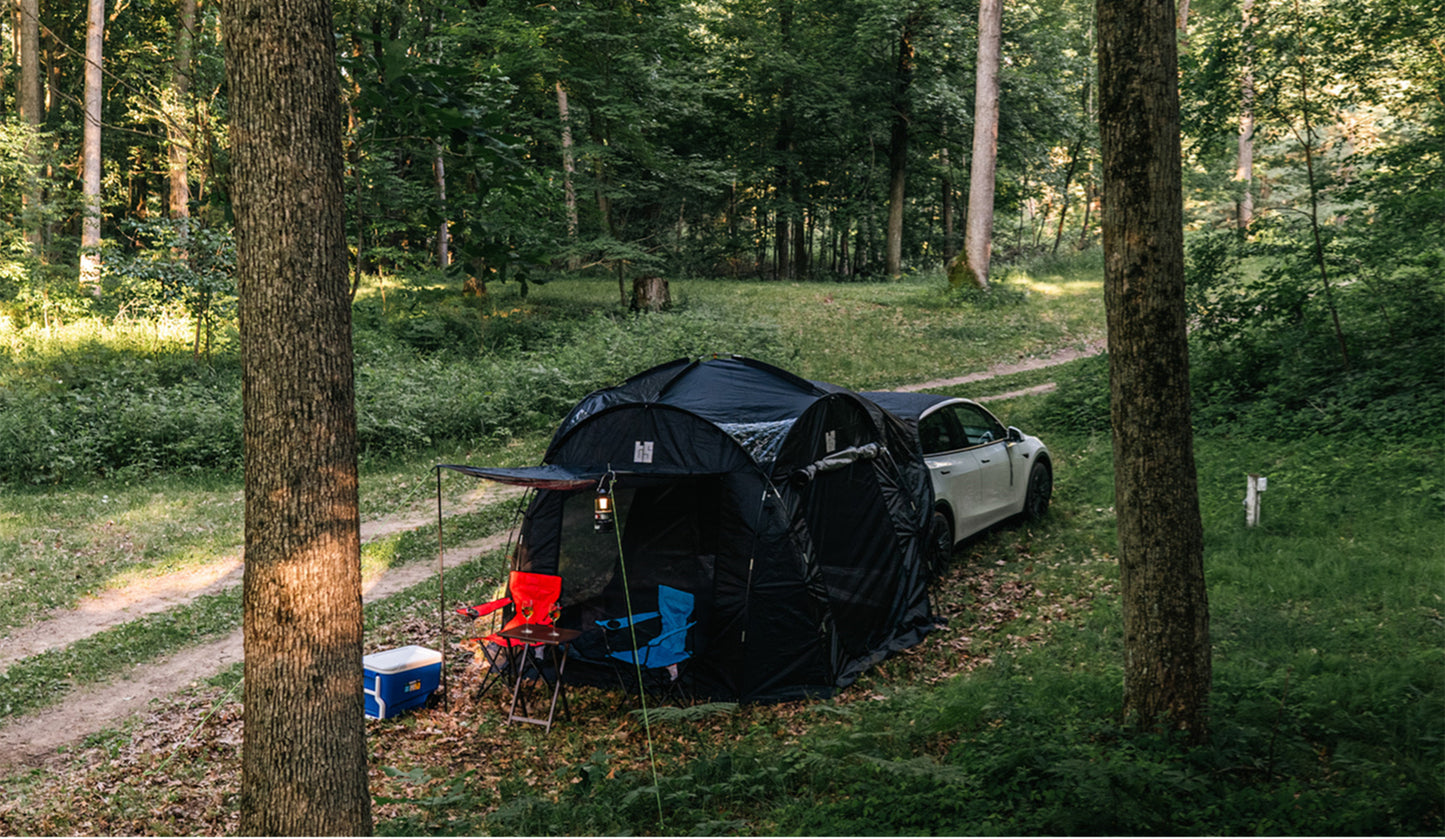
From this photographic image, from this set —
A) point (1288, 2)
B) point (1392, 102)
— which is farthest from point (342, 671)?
point (1392, 102)

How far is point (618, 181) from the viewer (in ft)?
72.6

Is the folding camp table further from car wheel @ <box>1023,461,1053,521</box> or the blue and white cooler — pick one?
car wheel @ <box>1023,461,1053,521</box>

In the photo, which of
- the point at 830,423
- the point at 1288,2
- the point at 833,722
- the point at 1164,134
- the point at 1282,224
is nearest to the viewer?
the point at 1164,134

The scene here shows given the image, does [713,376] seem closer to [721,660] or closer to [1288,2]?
[721,660]

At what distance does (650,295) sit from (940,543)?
14490 mm

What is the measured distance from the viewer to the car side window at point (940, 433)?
30.8 feet

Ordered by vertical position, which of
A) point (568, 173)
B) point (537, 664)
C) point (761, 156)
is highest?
point (761, 156)

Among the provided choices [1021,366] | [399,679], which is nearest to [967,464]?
[399,679]

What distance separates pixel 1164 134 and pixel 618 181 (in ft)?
61.5

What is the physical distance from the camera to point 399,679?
6.98m

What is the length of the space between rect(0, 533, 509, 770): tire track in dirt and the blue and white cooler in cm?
67

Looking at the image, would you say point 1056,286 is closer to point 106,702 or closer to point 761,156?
point 761,156

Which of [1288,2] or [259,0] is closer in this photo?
[259,0]

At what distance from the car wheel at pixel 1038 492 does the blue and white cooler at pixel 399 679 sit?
22.7 feet
